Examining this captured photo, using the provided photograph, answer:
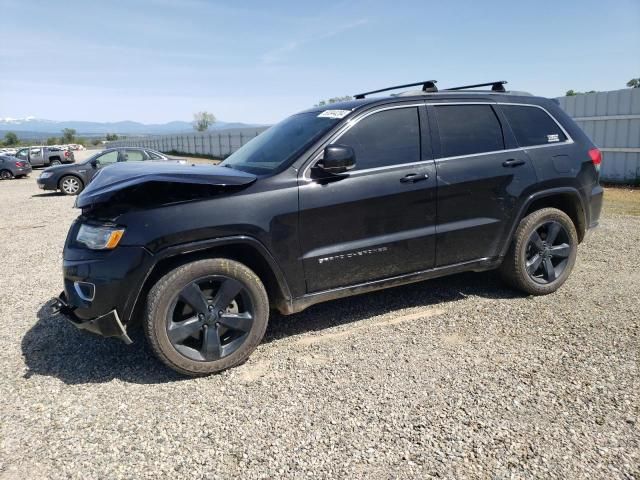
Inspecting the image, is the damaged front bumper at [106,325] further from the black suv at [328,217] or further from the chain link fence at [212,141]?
the chain link fence at [212,141]

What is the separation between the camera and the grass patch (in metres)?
8.90

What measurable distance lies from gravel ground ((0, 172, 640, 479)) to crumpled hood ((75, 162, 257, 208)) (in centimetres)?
130

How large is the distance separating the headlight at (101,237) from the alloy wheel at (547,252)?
3582mm

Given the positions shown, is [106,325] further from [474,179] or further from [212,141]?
[212,141]

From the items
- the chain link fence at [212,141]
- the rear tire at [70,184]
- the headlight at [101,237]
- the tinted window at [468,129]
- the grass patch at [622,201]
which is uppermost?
the chain link fence at [212,141]

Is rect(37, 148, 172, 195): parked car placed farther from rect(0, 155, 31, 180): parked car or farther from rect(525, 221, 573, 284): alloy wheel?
rect(525, 221, 573, 284): alloy wheel

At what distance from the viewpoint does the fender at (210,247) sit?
10.2 ft

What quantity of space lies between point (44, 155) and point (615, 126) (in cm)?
3231

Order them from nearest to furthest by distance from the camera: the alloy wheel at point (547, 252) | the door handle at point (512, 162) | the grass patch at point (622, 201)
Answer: the door handle at point (512, 162), the alloy wheel at point (547, 252), the grass patch at point (622, 201)

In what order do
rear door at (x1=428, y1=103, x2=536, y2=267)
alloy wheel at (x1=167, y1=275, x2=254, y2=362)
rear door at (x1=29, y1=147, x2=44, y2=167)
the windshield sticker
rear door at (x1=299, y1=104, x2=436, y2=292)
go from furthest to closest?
rear door at (x1=29, y1=147, x2=44, y2=167) < rear door at (x1=428, y1=103, x2=536, y2=267) < the windshield sticker < rear door at (x1=299, y1=104, x2=436, y2=292) < alloy wheel at (x1=167, y1=275, x2=254, y2=362)

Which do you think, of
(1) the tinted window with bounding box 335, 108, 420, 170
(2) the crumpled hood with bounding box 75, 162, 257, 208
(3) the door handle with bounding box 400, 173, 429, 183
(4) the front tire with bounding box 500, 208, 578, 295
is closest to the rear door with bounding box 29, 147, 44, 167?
(2) the crumpled hood with bounding box 75, 162, 257, 208

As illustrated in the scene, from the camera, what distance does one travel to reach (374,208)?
3.69 meters

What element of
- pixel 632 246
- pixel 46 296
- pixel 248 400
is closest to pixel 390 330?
pixel 248 400

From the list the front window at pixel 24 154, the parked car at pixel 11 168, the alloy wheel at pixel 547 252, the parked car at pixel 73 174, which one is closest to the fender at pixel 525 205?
the alloy wheel at pixel 547 252
